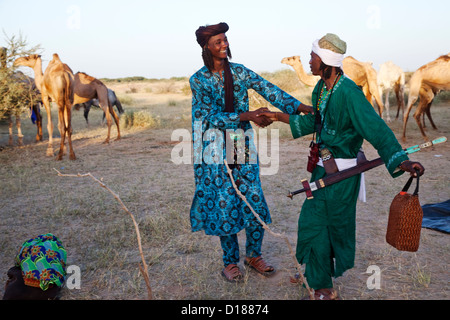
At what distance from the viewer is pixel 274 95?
3.16 m

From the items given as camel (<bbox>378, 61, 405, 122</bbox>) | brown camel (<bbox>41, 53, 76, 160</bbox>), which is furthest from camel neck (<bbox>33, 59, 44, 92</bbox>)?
camel (<bbox>378, 61, 405, 122</bbox>)

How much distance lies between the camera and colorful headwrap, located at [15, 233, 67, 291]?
297cm

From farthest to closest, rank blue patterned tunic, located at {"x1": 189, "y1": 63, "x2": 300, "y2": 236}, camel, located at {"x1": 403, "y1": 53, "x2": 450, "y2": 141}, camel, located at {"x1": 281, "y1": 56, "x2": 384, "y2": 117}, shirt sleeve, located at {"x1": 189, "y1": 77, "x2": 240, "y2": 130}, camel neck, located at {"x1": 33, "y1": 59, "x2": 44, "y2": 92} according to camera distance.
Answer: camel, located at {"x1": 281, "y1": 56, "x2": 384, "y2": 117}, camel neck, located at {"x1": 33, "y1": 59, "x2": 44, "y2": 92}, camel, located at {"x1": 403, "y1": 53, "x2": 450, "y2": 141}, blue patterned tunic, located at {"x1": 189, "y1": 63, "x2": 300, "y2": 236}, shirt sleeve, located at {"x1": 189, "y1": 77, "x2": 240, "y2": 130}

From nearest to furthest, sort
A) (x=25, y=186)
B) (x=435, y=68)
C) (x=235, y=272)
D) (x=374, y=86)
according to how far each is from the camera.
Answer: (x=235, y=272), (x=25, y=186), (x=435, y=68), (x=374, y=86)

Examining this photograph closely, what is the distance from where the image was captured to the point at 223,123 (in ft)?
9.71

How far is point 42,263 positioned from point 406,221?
8.30ft

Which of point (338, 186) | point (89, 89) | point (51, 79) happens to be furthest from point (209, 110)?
point (89, 89)

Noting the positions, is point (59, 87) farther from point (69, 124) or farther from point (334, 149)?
point (334, 149)

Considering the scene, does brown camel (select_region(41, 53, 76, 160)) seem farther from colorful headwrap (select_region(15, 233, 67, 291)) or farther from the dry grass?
colorful headwrap (select_region(15, 233, 67, 291))

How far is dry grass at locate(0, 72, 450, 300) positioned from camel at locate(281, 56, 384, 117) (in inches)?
92.2

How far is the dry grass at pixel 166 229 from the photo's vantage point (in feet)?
10.5

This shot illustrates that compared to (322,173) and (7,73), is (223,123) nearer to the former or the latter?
(322,173)

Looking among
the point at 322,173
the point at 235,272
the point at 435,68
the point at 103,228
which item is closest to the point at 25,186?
the point at 103,228
